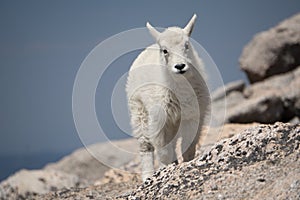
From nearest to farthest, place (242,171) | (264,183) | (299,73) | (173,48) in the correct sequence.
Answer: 1. (264,183)
2. (242,171)
3. (173,48)
4. (299,73)

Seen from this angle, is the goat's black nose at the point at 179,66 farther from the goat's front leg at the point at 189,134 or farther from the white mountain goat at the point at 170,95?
the goat's front leg at the point at 189,134

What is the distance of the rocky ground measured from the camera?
5.30 metres

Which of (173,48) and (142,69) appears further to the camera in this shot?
(142,69)

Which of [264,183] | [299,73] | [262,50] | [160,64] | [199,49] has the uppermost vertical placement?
[262,50]

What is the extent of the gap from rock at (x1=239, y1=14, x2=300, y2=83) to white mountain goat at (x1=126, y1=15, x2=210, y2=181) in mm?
13282

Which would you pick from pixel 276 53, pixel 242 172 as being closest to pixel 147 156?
pixel 242 172

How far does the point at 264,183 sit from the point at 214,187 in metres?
0.47

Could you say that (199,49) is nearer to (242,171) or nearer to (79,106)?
(79,106)

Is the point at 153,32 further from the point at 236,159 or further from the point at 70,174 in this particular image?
the point at 70,174

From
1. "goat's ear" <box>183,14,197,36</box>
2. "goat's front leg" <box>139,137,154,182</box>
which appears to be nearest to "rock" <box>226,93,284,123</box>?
"goat's front leg" <box>139,137,154,182</box>

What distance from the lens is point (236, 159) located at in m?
5.73

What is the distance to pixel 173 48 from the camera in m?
7.68

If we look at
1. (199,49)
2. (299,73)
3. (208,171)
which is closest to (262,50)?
(299,73)

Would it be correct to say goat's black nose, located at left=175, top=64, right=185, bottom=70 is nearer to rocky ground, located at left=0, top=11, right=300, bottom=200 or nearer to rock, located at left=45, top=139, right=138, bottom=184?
rocky ground, located at left=0, top=11, right=300, bottom=200
